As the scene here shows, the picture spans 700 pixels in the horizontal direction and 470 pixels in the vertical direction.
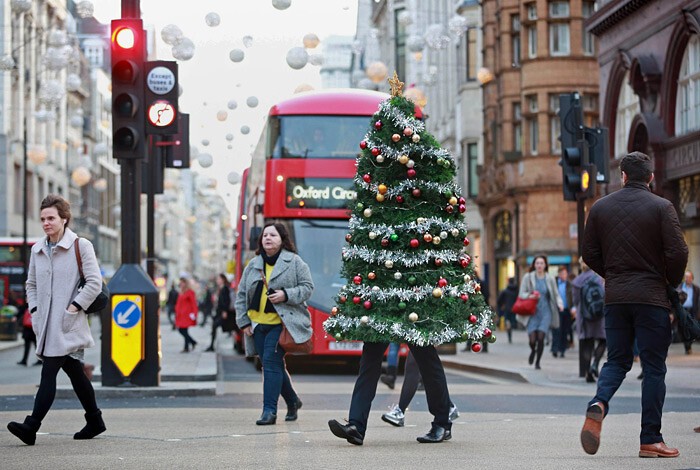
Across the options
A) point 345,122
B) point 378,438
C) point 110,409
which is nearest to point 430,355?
point 378,438

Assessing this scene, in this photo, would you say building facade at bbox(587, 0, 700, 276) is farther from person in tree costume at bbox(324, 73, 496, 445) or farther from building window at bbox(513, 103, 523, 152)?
person in tree costume at bbox(324, 73, 496, 445)

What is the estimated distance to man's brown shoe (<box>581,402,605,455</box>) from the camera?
8.68 m

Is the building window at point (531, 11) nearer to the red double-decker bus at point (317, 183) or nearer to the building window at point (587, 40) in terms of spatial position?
the building window at point (587, 40)

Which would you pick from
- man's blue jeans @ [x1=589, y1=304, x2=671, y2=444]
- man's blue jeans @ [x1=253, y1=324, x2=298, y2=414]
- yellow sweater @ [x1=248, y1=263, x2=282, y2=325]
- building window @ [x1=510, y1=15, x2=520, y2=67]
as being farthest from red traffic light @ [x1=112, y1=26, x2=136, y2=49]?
building window @ [x1=510, y1=15, x2=520, y2=67]

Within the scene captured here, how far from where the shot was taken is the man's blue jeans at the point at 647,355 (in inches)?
358

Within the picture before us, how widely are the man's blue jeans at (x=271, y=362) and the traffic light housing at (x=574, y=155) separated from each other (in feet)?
20.9

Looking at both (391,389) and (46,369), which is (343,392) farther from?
(46,369)

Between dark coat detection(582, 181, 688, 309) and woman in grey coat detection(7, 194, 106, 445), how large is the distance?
3536 millimetres

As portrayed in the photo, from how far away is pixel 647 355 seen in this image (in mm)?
9188

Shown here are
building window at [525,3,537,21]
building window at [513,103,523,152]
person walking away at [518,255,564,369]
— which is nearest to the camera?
person walking away at [518,255,564,369]

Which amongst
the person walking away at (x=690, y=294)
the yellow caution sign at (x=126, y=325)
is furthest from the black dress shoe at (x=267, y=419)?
the person walking away at (x=690, y=294)

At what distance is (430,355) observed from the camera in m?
10.3

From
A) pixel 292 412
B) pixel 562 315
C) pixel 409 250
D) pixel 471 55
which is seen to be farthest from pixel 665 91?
pixel 471 55

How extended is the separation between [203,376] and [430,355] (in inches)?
353
